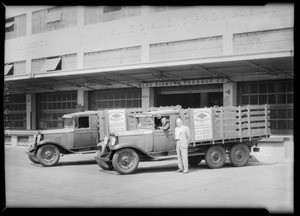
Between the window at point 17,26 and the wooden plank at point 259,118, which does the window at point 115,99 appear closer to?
the window at point 17,26

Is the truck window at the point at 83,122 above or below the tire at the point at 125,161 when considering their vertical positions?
above

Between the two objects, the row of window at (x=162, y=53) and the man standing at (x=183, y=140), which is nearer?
the man standing at (x=183, y=140)

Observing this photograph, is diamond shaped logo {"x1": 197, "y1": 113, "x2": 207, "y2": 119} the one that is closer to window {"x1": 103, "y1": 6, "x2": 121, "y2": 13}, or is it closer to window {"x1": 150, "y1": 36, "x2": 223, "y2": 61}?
window {"x1": 150, "y1": 36, "x2": 223, "y2": 61}

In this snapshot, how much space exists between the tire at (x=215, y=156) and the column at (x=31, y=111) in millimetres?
15698

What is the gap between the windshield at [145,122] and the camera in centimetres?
1278

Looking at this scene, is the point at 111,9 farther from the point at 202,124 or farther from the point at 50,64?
the point at 202,124

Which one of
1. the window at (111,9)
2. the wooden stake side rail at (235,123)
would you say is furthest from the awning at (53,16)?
the wooden stake side rail at (235,123)

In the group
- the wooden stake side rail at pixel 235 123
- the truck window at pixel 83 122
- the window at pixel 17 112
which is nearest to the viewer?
the wooden stake side rail at pixel 235 123

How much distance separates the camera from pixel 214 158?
A: 13.0m

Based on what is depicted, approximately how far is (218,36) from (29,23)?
11719mm

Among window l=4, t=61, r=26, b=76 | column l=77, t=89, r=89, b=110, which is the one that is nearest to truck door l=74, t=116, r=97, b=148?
column l=77, t=89, r=89, b=110

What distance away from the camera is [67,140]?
1472cm

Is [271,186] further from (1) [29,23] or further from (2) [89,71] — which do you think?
(1) [29,23]

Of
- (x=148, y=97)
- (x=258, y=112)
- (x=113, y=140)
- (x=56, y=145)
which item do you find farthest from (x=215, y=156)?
(x=148, y=97)
